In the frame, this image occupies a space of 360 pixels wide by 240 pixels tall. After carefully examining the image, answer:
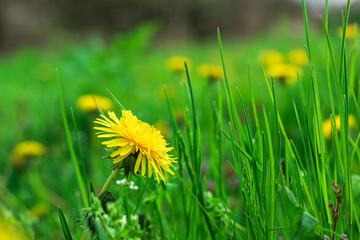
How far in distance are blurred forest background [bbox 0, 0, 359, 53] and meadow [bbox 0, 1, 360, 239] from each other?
3.70 meters

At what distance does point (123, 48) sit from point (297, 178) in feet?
4.25

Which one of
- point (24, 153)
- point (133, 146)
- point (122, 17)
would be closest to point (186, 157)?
point (133, 146)

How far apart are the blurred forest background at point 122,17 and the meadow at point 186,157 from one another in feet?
12.2

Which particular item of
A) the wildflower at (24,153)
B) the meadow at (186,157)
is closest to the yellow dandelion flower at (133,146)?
the meadow at (186,157)

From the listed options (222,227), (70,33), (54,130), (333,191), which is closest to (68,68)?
(54,130)

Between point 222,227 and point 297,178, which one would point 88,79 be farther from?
point 297,178

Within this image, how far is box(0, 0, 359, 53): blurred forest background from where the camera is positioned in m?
5.83

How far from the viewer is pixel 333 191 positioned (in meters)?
0.44

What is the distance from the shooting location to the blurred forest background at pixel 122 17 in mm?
5828

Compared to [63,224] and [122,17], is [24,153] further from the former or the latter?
[122,17]

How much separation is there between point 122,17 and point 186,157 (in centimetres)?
646

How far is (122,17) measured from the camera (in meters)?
6.61

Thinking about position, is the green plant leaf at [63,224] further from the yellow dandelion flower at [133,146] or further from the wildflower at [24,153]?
the wildflower at [24,153]

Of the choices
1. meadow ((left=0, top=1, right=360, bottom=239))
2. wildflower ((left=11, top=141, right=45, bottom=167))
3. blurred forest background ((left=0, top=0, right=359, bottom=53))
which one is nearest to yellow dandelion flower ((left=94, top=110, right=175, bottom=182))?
meadow ((left=0, top=1, right=360, bottom=239))
